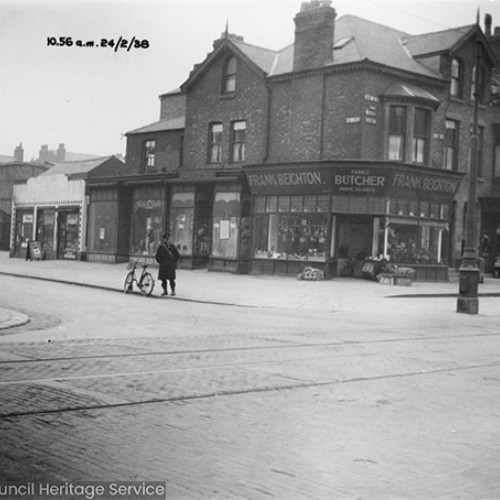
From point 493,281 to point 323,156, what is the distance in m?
9.64

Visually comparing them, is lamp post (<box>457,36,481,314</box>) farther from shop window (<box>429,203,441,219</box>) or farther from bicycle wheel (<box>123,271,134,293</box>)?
shop window (<box>429,203,441,219</box>)

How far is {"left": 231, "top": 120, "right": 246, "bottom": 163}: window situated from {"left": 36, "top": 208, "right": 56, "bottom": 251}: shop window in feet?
42.7

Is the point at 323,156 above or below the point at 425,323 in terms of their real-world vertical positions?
above

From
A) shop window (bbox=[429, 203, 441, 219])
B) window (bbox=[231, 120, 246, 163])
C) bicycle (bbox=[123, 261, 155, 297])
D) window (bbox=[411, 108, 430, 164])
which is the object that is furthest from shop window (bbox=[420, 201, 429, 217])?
bicycle (bbox=[123, 261, 155, 297])

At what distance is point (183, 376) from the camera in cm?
780

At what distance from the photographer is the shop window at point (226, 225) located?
96.0 ft

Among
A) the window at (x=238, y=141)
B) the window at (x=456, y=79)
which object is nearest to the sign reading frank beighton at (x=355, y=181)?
the window at (x=238, y=141)

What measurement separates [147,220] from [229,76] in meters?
7.76

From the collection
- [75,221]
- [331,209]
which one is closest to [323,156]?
[331,209]

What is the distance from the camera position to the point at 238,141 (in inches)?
1199

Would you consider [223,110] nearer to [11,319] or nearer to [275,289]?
[275,289]

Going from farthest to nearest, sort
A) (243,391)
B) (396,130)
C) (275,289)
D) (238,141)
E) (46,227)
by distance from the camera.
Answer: (46,227)
(238,141)
(396,130)
(275,289)
(243,391)

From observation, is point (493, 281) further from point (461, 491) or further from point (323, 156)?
point (461, 491)

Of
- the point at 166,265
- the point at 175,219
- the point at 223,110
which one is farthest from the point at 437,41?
the point at 166,265
